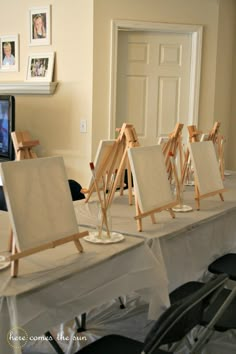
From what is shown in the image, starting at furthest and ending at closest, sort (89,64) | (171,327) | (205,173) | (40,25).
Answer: (40,25), (89,64), (205,173), (171,327)

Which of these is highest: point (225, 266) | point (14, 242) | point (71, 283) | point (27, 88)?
point (27, 88)

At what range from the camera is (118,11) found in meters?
4.13

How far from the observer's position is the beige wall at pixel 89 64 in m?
4.16

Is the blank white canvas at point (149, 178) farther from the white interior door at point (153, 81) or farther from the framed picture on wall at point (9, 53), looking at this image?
the framed picture on wall at point (9, 53)

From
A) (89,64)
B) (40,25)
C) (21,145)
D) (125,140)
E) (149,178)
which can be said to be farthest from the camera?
(40,25)

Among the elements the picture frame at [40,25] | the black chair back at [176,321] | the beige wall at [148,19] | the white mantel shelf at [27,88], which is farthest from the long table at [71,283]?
the picture frame at [40,25]

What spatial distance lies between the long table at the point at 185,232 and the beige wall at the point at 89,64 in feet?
5.55

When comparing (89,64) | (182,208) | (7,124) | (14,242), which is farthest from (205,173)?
(7,124)

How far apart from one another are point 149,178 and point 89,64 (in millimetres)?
2288

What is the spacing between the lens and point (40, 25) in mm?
4539

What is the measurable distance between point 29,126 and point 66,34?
1045 millimetres

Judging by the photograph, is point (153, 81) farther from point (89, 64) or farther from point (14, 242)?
point (14, 242)

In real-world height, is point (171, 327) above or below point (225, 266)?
above

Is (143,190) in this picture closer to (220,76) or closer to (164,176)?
(164,176)
